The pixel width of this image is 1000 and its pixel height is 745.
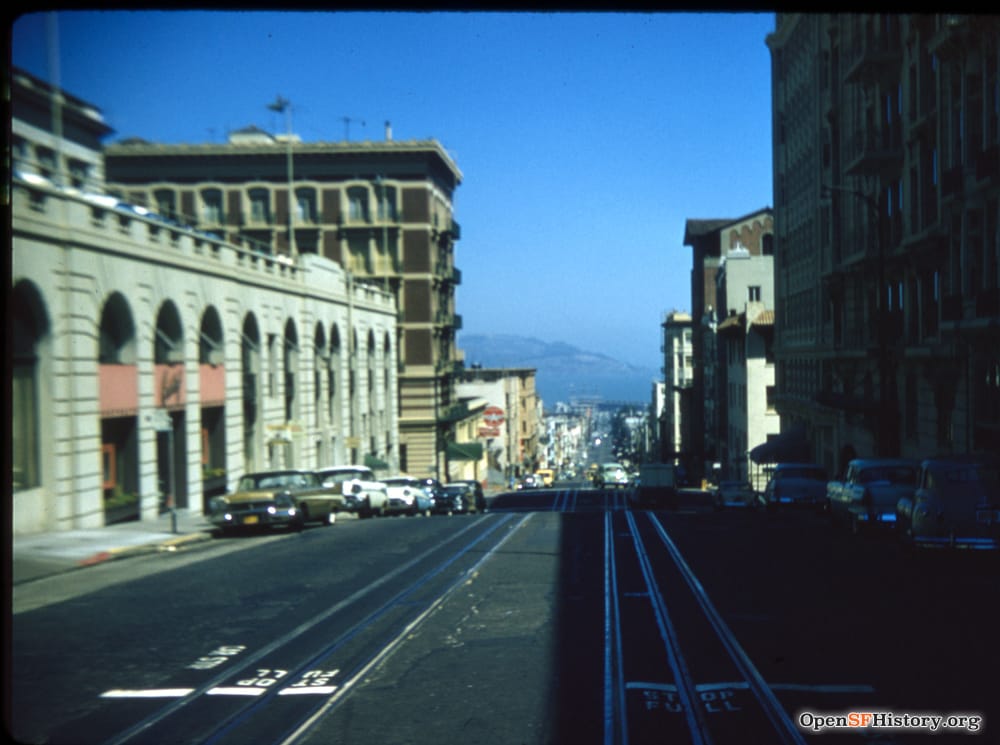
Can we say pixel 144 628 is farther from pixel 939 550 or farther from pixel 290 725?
pixel 939 550

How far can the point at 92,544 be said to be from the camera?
2273 centimetres

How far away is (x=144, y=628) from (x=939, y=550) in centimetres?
1334

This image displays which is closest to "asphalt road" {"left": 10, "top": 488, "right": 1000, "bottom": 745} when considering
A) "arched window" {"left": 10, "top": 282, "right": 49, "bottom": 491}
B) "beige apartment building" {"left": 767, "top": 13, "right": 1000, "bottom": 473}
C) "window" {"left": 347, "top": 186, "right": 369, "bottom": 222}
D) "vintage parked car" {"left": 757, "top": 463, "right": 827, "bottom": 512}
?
"arched window" {"left": 10, "top": 282, "right": 49, "bottom": 491}

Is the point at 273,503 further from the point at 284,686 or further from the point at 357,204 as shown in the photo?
the point at 357,204

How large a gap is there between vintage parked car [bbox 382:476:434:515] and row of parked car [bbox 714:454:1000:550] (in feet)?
54.6

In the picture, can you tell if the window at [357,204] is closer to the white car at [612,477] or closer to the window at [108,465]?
the white car at [612,477]

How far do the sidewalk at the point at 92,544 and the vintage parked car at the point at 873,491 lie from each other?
14.6 meters

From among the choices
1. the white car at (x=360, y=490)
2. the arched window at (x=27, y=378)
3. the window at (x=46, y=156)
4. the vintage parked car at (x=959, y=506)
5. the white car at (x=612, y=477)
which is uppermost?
the window at (x=46, y=156)

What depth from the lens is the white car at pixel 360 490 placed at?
117ft

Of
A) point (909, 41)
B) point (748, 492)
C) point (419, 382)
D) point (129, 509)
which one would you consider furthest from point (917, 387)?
point (419, 382)

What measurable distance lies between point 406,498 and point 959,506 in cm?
2378

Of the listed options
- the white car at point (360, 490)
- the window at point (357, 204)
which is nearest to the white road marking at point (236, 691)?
the white car at point (360, 490)

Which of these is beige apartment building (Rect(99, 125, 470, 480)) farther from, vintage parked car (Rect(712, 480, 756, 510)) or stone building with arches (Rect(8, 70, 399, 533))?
vintage parked car (Rect(712, 480, 756, 510))

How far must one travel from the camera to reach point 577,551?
21359 mm
